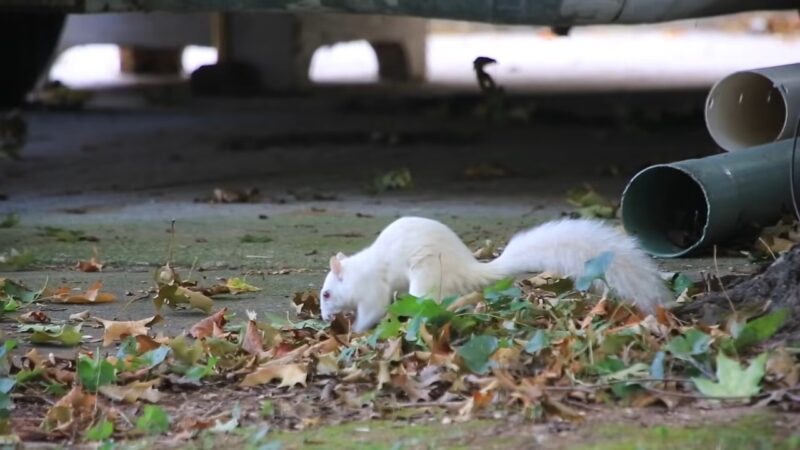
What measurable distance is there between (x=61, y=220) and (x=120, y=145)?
293 centimetres

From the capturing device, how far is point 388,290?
421 centimetres

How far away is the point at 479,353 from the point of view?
3328 millimetres

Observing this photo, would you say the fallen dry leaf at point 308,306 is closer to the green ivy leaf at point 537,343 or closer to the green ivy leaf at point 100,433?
the green ivy leaf at point 537,343

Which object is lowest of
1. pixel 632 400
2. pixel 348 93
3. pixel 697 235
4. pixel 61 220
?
pixel 348 93

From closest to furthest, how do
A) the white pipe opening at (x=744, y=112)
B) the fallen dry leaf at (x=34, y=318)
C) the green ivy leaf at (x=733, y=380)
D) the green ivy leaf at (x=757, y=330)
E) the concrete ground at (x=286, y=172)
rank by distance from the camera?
the green ivy leaf at (x=733, y=380)
the green ivy leaf at (x=757, y=330)
the fallen dry leaf at (x=34, y=318)
the concrete ground at (x=286, y=172)
the white pipe opening at (x=744, y=112)

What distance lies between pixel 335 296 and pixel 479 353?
2.98 feet

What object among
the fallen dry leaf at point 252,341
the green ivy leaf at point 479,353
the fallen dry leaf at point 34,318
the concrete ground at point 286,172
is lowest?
the concrete ground at point 286,172

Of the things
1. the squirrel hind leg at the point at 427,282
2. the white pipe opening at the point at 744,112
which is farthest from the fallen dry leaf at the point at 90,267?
the white pipe opening at the point at 744,112

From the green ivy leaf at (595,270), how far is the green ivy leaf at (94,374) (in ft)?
3.82

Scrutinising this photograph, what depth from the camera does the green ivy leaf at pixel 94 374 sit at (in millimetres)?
3402

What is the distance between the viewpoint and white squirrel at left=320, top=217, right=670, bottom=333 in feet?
13.0

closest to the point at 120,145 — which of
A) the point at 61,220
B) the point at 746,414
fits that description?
the point at 61,220

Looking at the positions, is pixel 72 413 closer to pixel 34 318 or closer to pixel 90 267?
pixel 34 318

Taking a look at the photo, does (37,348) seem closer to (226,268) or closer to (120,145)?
(226,268)
